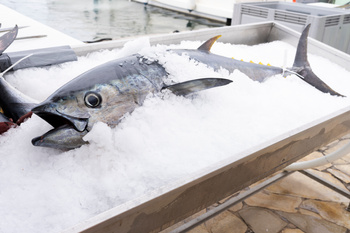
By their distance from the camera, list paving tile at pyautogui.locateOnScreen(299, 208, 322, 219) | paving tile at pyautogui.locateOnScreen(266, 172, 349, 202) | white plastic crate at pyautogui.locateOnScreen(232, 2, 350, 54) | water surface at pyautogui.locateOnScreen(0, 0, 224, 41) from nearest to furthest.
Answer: paving tile at pyautogui.locateOnScreen(299, 208, 322, 219), paving tile at pyautogui.locateOnScreen(266, 172, 349, 202), white plastic crate at pyautogui.locateOnScreen(232, 2, 350, 54), water surface at pyautogui.locateOnScreen(0, 0, 224, 41)

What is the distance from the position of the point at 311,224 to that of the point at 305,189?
1.24 ft

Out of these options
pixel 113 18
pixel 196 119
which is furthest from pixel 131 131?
pixel 113 18

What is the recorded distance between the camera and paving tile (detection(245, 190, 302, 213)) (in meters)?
2.23

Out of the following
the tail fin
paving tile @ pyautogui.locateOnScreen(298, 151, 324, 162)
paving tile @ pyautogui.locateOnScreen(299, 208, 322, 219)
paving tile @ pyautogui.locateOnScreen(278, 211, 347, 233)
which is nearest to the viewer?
the tail fin

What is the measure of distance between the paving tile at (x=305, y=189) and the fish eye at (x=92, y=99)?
71.5 inches

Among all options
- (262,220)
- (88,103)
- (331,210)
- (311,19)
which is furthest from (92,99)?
(311,19)

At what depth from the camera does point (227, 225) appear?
208 centimetres

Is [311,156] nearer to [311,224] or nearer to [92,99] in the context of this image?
[311,224]

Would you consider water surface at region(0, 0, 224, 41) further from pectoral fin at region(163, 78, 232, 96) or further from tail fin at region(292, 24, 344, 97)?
pectoral fin at region(163, 78, 232, 96)

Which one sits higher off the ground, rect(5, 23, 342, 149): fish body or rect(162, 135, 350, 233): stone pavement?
rect(5, 23, 342, 149): fish body

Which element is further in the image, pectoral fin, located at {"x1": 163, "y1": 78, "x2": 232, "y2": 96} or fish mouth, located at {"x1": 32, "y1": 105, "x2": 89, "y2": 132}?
pectoral fin, located at {"x1": 163, "y1": 78, "x2": 232, "y2": 96}

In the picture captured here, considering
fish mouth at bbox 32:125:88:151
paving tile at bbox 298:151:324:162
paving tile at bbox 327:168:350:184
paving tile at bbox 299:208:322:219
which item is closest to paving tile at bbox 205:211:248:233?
paving tile at bbox 299:208:322:219

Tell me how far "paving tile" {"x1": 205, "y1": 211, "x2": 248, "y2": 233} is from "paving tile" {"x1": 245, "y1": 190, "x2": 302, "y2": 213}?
0.21 meters

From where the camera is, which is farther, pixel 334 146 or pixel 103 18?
pixel 103 18
